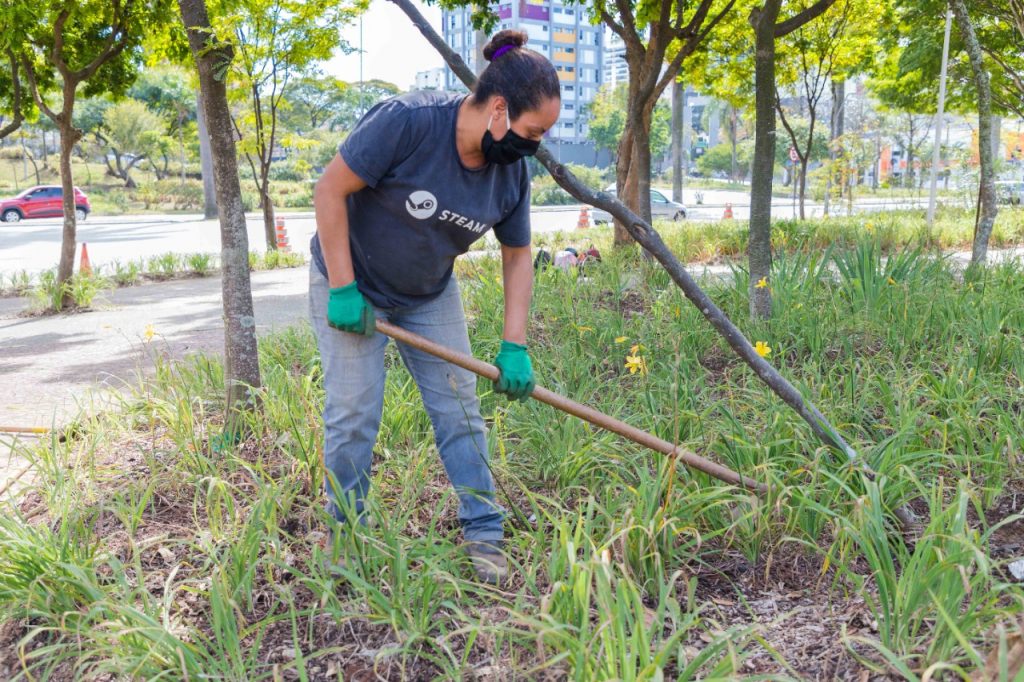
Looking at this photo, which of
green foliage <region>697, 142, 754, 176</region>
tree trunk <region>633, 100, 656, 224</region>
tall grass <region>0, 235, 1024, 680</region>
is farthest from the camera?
green foliage <region>697, 142, 754, 176</region>

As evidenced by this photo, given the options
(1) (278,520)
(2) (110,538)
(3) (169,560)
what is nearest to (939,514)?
(1) (278,520)

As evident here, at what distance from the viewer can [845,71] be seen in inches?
555

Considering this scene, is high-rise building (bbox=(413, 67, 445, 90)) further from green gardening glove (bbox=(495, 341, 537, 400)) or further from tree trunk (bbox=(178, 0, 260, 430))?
green gardening glove (bbox=(495, 341, 537, 400))

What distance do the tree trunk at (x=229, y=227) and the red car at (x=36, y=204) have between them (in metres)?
26.2

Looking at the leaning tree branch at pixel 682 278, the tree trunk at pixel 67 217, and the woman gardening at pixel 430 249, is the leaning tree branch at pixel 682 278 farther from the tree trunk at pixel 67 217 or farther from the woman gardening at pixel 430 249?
the tree trunk at pixel 67 217

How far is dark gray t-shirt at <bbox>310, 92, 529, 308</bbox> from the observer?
235 cm

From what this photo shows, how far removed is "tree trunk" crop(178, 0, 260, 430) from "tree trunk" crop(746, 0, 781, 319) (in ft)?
8.55

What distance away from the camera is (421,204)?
244 centimetres

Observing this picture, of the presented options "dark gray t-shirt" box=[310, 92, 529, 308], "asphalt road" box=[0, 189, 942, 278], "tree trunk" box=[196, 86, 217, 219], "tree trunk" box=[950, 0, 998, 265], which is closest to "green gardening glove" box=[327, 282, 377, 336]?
"dark gray t-shirt" box=[310, 92, 529, 308]

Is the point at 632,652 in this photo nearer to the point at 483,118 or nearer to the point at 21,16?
the point at 483,118

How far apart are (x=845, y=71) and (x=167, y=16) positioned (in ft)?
36.7

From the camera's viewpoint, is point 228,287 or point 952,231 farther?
point 952,231

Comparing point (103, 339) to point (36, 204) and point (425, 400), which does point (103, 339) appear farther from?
point (36, 204)

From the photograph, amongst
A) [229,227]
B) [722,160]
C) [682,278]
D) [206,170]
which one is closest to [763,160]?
[682,278]
